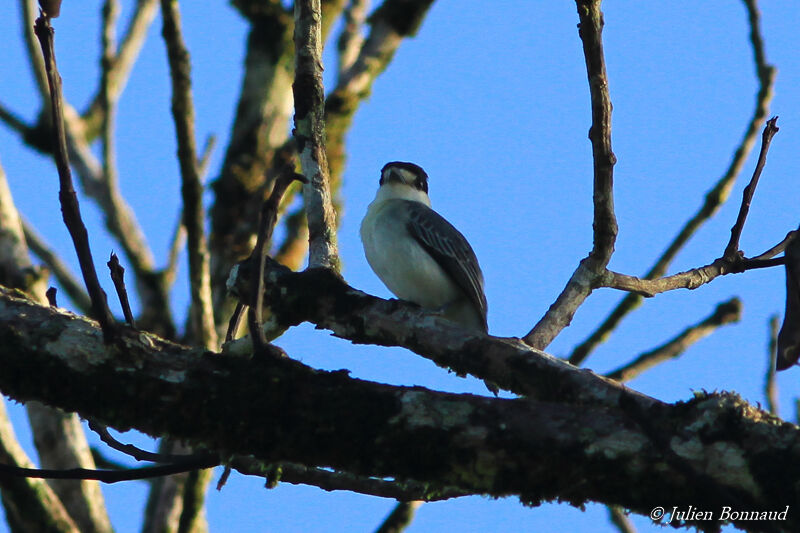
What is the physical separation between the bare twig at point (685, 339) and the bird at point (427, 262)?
4.15 ft

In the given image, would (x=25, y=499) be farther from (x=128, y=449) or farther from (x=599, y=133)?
(x=599, y=133)

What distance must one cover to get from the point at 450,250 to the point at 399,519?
2035 millimetres

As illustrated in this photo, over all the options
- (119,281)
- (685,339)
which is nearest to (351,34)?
(685,339)

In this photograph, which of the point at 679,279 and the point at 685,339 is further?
the point at 685,339

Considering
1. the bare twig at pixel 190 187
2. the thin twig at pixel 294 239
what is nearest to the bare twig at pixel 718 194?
the bare twig at pixel 190 187

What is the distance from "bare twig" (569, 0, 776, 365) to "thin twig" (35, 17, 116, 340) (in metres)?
4.51

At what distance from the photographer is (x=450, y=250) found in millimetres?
7570

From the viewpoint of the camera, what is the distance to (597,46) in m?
4.04

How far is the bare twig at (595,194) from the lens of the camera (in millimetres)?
3994

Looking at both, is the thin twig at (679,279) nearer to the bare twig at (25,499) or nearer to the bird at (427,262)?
the bird at (427,262)

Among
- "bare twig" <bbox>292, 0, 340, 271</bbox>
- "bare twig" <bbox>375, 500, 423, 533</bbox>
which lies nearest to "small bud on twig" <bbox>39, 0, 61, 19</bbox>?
"bare twig" <bbox>292, 0, 340, 271</bbox>

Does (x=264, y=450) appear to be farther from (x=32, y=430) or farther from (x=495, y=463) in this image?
(x=32, y=430)

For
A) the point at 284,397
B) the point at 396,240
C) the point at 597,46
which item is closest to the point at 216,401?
the point at 284,397

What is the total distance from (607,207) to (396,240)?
3189mm
